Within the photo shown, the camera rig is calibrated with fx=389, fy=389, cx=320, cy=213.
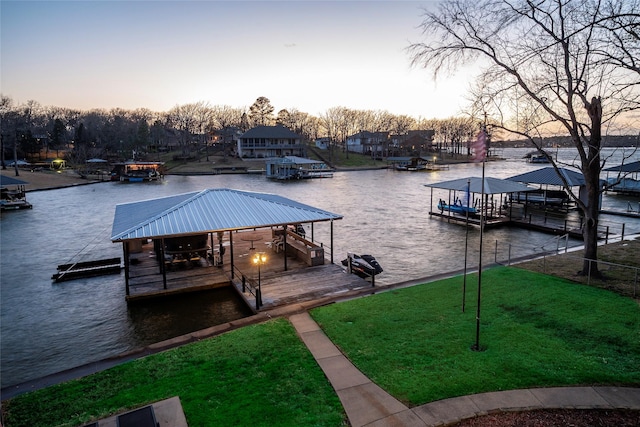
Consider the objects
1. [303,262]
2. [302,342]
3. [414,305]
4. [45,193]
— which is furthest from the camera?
[45,193]

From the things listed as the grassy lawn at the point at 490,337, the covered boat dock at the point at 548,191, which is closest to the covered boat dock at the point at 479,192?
the covered boat dock at the point at 548,191

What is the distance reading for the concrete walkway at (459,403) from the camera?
7078 millimetres

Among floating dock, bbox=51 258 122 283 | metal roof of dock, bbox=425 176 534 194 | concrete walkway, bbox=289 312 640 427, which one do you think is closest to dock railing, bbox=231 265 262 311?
concrete walkway, bbox=289 312 640 427

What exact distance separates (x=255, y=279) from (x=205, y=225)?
10.4ft

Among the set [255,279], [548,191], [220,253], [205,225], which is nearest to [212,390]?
[205,225]

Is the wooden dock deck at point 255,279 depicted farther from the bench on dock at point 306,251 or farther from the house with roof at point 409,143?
the house with roof at point 409,143

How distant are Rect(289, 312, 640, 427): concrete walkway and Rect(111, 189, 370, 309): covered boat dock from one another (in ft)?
21.5

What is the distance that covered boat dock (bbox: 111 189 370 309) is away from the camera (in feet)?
49.8

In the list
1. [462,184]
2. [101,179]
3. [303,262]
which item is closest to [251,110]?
[101,179]

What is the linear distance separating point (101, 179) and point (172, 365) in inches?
2935

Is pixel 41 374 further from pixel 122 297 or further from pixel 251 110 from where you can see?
pixel 251 110

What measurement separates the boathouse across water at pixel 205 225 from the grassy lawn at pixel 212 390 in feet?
20.1

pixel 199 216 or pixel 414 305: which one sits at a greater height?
pixel 199 216

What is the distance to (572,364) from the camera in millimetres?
8633
